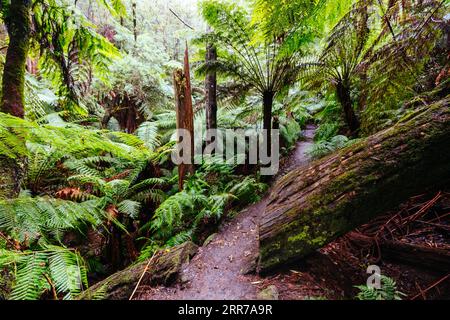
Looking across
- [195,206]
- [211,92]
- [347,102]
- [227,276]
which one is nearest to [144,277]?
[227,276]

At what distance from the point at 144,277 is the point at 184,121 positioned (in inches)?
98.6

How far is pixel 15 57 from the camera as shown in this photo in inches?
73.9

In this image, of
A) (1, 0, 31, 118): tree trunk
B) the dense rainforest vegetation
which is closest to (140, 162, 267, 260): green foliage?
the dense rainforest vegetation

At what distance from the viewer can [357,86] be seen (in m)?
4.66

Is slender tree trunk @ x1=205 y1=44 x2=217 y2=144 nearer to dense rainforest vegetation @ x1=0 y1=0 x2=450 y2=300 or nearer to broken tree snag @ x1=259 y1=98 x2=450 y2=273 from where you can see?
dense rainforest vegetation @ x1=0 y1=0 x2=450 y2=300

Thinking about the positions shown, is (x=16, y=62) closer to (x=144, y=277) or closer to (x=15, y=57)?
(x=15, y=57)

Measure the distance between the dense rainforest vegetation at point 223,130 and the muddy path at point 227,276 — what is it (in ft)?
0.64

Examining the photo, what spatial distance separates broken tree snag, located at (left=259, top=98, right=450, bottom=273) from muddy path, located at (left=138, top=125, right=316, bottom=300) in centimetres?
18

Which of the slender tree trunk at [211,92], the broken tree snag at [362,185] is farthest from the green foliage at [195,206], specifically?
the broken tree snag at [362,185]

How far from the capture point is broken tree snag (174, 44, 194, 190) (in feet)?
12.7

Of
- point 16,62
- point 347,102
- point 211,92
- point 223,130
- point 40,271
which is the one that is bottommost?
point 40,271

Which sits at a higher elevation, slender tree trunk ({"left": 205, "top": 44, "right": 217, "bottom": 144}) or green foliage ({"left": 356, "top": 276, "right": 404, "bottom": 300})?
slender tree trunk ({"left": 205, "top": 44, "right": 217, "bottom": 144})
